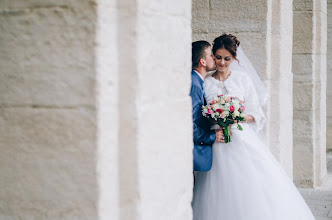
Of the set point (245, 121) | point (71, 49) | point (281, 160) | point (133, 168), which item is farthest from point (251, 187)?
point (71, 49)

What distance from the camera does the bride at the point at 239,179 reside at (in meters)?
4.18

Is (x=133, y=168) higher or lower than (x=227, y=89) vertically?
lower

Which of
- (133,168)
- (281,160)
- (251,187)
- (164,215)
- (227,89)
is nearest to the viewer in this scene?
(133,168)

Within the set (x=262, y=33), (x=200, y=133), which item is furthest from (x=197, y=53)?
(x=262, y=33)

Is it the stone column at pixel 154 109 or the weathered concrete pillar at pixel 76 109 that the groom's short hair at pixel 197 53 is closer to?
the stone column at pixel 154 109

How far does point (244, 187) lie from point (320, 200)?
3.02 meters

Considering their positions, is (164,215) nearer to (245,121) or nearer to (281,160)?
(245,121)

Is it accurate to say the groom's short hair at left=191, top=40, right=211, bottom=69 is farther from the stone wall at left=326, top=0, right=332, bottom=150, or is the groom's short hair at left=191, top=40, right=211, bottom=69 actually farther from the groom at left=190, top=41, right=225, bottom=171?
the stone wall at left=326, top=0, right=332, bottom=150

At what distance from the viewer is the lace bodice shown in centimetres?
454

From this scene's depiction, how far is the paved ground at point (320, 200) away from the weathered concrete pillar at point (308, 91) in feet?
0.59

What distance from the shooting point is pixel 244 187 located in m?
4.21

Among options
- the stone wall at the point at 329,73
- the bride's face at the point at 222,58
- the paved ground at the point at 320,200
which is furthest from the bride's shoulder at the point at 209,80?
the stone wall at the point at 329,73

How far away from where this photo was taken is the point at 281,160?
5969 millimetres

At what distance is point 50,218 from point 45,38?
60 cm
